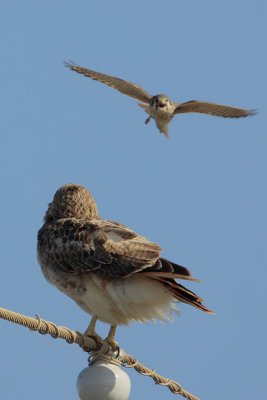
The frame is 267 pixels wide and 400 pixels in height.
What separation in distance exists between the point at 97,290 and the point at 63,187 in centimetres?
144

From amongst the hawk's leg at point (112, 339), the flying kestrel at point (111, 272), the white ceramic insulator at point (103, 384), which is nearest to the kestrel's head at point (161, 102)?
the flying kestrel at point (111, 272)

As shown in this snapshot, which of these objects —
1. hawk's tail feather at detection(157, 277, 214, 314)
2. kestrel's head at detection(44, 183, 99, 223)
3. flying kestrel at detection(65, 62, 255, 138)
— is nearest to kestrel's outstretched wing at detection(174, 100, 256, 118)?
flying kestrel at detection(65, 62, 255, 138)

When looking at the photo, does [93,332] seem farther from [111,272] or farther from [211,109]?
[211,109]

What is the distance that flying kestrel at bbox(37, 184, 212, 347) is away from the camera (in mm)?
7727

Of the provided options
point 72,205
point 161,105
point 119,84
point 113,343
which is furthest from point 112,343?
point 119,84

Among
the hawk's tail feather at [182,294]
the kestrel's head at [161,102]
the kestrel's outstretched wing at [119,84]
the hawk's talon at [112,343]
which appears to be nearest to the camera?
the hawk's talon at [112,343]

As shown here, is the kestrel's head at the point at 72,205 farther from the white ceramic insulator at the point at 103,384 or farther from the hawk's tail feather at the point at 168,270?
the white ceramic insulator at the point at 103,384

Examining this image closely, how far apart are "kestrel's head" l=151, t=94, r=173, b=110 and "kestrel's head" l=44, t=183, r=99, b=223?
14.5 feet

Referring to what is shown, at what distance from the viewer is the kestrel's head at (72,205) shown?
880 centimetres

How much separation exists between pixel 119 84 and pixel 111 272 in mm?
7171

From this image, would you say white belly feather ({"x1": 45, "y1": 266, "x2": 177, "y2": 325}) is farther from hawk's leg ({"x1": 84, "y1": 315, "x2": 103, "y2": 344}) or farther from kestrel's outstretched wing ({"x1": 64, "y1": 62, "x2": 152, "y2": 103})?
kestrel's outstretched wing ({"x1": 64, "y1": 62, "x2": 152, "y2": 103})

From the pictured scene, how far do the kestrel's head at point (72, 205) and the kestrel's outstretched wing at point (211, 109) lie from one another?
208 inches

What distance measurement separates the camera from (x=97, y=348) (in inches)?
282

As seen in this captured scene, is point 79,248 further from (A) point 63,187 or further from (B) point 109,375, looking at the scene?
(B) point 109,375
